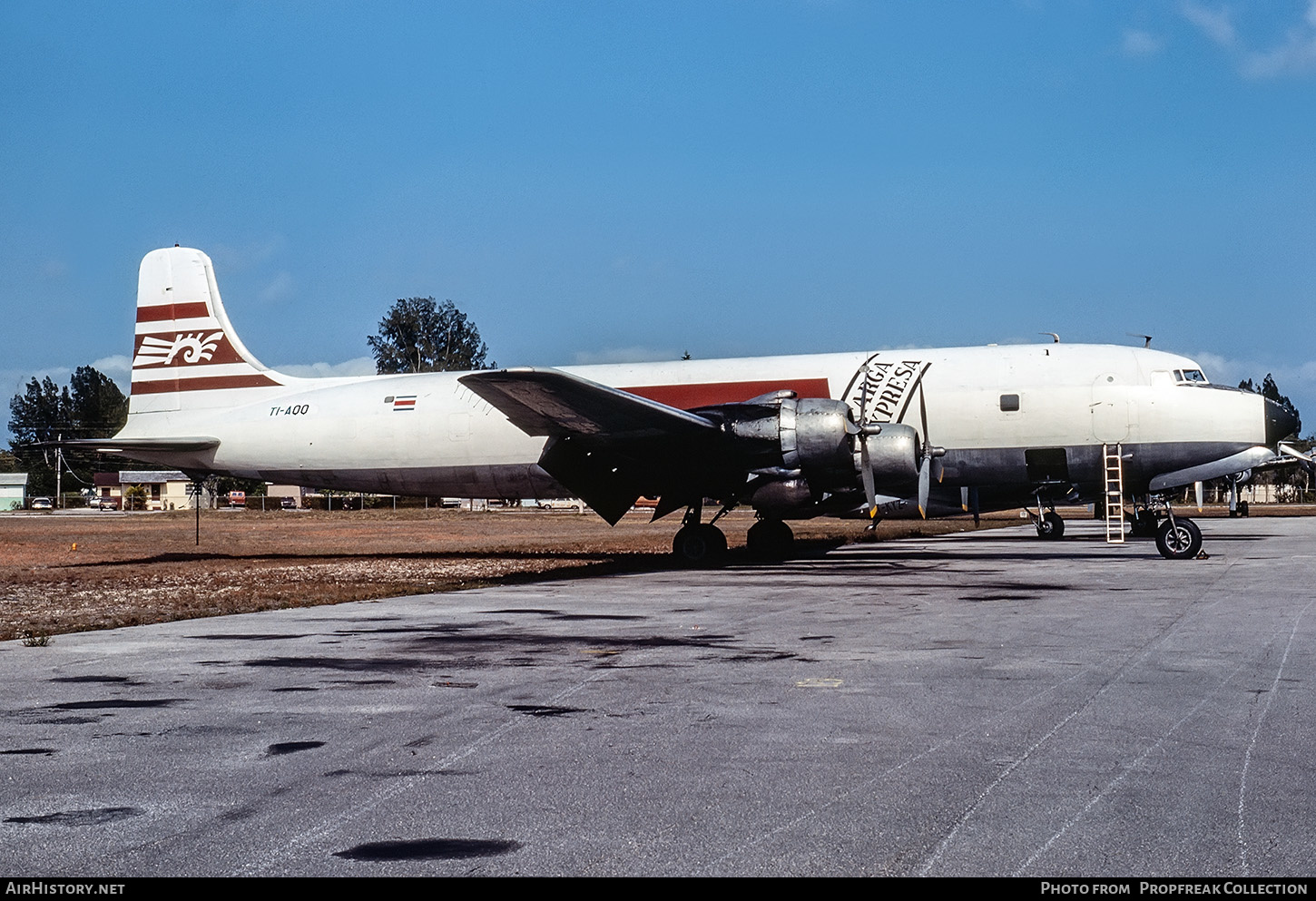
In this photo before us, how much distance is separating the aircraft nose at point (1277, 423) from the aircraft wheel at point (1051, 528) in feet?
29.3

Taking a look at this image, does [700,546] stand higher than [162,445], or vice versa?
[162,445]

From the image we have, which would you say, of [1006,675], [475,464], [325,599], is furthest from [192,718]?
[475,464]

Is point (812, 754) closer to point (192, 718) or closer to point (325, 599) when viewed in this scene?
point (192, 718)

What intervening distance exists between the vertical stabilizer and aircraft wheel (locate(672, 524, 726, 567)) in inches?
417

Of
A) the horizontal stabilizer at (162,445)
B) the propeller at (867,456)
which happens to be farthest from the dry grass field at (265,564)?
the propeller at (867,456)

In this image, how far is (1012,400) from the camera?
2205cm

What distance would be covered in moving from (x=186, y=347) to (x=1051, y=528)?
23172 millimetres

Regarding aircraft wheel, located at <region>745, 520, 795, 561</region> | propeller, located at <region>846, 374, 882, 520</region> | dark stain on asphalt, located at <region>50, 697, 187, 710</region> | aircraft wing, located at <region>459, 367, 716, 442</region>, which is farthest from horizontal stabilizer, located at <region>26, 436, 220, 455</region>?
dark stain on asphalt, located at <region>50, 697, 187, 710</region>

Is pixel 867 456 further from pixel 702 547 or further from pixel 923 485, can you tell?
pixel 702 547

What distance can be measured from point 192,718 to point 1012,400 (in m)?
18.3

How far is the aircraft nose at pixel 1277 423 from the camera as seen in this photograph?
2153cm

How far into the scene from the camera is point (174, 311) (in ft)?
84.3

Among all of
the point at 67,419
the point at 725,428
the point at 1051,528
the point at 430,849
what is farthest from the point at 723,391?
the point at 67,419

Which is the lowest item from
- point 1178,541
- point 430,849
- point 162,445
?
point 430,849
